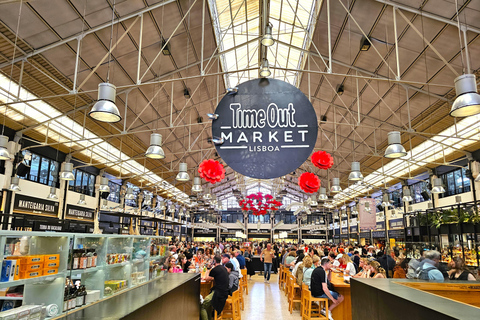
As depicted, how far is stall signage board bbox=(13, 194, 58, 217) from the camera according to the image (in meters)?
13.1

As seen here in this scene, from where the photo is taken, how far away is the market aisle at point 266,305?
299 inches

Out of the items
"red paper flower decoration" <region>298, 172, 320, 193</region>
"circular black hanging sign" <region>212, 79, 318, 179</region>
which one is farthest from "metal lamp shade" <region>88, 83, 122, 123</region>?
"red paper flower decoration" <region>298, 172, 320, 193</region>

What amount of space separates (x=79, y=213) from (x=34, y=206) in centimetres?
352

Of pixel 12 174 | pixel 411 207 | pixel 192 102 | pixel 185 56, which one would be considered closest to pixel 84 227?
pixel 12 174

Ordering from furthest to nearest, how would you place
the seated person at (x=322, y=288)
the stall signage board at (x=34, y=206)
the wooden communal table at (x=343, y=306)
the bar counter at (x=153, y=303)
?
the stall signage board at (x=34, y=206) < the wooden communal table at (x=343, y=306) < the seated person at (x=322, y=288) < the bar counter at (x=153, y=303)

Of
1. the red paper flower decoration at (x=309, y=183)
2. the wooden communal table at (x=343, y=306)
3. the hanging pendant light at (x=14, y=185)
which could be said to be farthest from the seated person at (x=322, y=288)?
the hanging pendant light at (x=14, y=185)

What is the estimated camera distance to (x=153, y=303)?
11.3 feet

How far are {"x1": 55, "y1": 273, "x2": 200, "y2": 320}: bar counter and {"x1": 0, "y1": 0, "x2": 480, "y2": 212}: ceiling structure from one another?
10.7ft

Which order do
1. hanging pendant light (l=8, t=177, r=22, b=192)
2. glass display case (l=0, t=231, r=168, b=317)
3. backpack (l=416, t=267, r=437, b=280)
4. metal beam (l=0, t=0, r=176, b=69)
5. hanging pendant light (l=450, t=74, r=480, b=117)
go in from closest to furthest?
glass display case (l=0, t=231, r=168, b=317) → hanging pendant light (l=450, t=74, r=480, b=117) → backpack (l=416, t=267, r=437, b=280) → metal beam (l=0, t=0, r=176, b=69) → hanging pendant light (l=8, t=177, r=22, b=192)

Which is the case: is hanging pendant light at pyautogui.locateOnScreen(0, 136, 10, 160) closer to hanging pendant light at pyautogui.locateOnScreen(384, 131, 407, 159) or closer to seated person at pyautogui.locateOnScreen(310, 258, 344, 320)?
seated person at pyautogui.locateOnScreen(310, 258, 344, 320)

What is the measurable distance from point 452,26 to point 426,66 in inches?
55.4

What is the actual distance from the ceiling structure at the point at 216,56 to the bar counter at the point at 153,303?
129 inches

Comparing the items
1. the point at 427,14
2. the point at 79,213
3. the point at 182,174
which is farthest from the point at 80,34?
the point at 79,213

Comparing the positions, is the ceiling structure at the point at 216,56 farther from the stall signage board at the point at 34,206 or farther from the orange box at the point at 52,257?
the orange box at the point at 52,257
